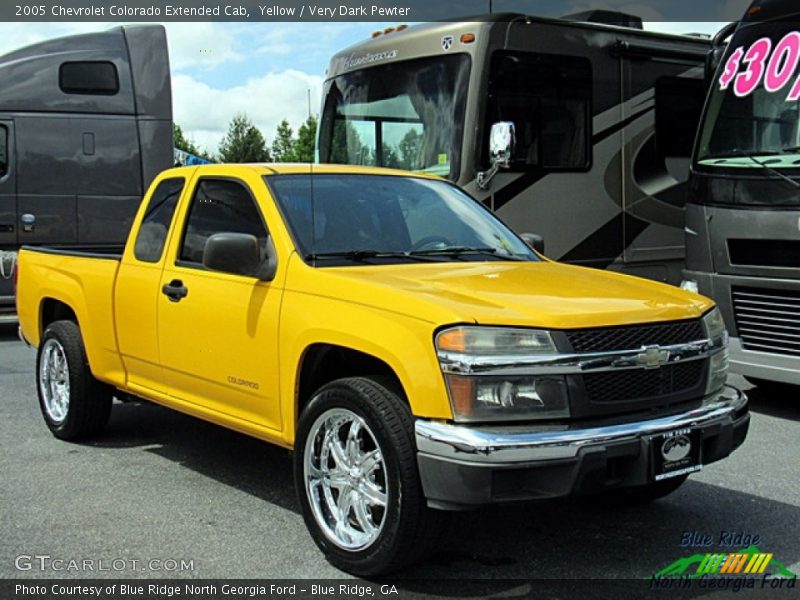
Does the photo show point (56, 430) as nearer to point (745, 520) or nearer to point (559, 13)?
point (745, 520)

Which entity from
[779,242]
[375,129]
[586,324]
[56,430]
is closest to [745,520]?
[586,324]

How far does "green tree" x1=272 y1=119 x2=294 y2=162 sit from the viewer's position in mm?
5637

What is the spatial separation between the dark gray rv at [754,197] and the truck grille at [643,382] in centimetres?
322

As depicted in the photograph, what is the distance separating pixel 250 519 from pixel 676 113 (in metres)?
8.00

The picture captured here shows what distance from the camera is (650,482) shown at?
405cm

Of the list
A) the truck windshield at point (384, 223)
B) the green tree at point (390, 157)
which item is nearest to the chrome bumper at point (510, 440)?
the truck windshield at point (384, 223)

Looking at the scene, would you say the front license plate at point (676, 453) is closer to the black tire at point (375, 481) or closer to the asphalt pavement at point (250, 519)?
the asphalt pavement at point (250, 519)

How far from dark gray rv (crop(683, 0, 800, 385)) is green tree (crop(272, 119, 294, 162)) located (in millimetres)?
3448

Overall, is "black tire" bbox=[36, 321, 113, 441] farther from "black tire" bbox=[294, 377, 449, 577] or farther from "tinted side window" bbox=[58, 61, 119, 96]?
"tinted side window" bbox=[58, 61, 119, 96]

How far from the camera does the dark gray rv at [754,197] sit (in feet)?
23.8

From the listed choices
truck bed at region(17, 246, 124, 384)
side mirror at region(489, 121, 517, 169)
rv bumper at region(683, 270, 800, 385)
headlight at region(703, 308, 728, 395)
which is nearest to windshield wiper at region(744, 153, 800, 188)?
rv bumper at region(683, 270, 800, 385)

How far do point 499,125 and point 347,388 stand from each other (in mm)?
5182

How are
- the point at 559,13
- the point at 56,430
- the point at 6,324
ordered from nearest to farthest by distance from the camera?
the point at 56,430, the point at 559,13, the point at 6,324

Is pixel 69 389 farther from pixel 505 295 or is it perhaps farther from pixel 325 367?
pixel 505 295
